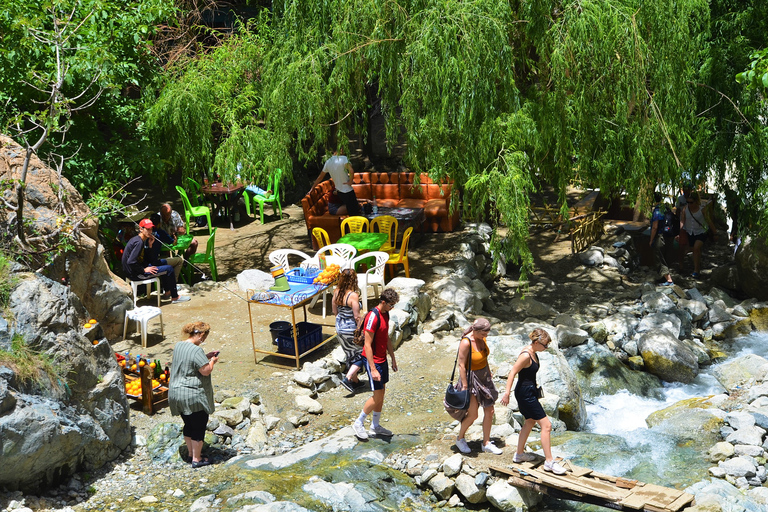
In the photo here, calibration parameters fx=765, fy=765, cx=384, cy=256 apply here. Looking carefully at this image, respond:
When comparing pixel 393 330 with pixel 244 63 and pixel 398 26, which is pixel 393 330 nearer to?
pixel 398 26

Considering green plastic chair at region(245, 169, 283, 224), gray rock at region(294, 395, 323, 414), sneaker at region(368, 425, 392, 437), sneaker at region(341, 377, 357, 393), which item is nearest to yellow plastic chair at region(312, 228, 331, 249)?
sneaker at region(341, 377, 357, 393)

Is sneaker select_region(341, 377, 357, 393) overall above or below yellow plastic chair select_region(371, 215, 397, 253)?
below

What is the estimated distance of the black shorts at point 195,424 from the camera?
6348 millimetres

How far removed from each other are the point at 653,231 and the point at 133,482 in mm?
9871

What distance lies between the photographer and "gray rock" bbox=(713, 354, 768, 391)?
926 centimetres

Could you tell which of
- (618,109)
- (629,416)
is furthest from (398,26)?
(629,416)

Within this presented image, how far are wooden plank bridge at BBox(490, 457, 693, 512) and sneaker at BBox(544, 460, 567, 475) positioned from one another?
30 mm

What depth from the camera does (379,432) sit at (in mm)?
6984

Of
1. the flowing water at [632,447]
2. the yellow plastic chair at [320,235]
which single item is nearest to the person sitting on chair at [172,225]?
the yellow plastic chair at [320,235]

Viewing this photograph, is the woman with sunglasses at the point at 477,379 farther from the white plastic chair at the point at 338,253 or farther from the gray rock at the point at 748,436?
the white plastic chair at the point at 338,253

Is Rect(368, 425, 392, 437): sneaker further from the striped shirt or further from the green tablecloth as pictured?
the green tablecloth

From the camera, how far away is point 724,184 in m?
11.4

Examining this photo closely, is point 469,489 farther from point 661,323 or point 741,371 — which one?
point 661,323

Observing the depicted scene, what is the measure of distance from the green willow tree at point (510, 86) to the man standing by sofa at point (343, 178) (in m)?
1.12
